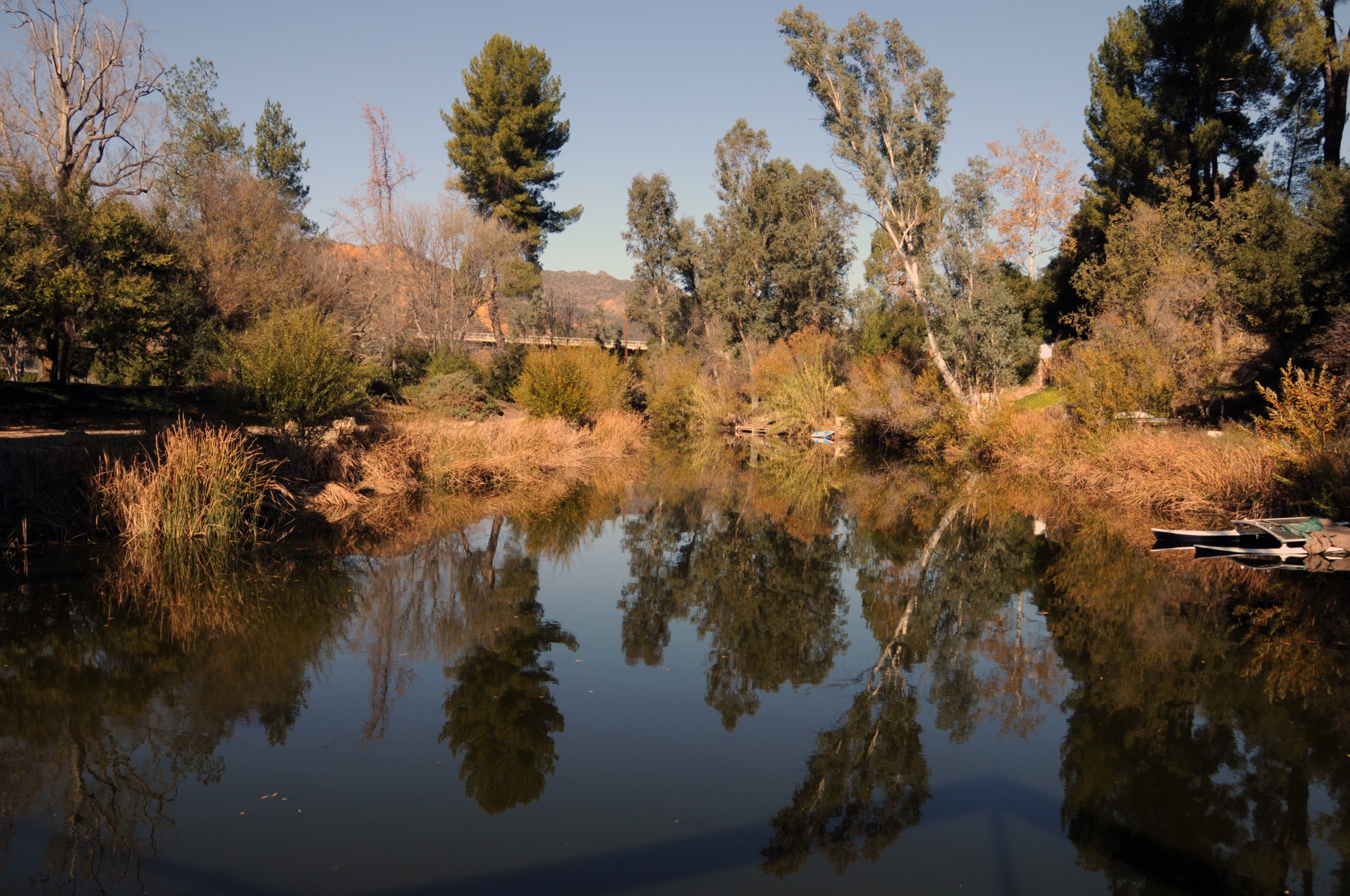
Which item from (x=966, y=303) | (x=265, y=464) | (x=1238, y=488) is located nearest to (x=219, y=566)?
(x=265, y=464)

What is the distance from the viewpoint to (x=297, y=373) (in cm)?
1574

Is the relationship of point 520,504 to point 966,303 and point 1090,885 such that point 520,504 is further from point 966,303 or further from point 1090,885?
point 966,303

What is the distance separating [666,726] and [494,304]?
35031 mm

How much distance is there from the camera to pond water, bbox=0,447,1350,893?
4.87 meters

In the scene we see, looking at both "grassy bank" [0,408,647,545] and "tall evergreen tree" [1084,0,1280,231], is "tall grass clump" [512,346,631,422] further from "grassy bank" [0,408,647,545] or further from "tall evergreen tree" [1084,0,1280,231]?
"tall evergreen tree" [1084,0,1280,231]

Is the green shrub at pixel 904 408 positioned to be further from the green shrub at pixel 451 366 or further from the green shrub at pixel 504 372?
the green shrub at pixel 451 366

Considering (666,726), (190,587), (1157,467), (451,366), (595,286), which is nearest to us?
(666,726)

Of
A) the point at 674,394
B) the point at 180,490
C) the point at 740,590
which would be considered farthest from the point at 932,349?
the point at 180,490

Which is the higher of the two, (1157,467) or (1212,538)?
(1157,467)

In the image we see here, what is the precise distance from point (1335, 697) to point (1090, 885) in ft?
14.0

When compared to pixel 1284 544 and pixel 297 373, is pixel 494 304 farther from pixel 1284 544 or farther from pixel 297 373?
pixel 1284 544

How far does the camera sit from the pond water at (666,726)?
487 cm

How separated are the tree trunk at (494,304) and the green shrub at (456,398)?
1047cm

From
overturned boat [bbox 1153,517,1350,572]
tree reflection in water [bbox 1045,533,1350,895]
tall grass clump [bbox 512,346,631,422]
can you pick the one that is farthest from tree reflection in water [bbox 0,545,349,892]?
tall grass clump [bbox 512,346,631,422]
